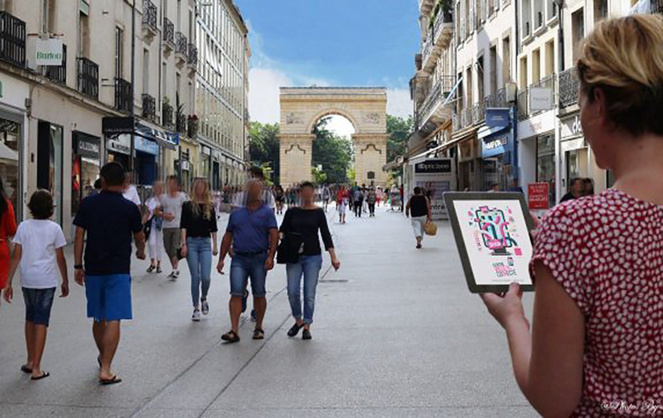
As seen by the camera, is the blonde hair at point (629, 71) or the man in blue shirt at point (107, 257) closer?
the blonde hair at point (629, 71)

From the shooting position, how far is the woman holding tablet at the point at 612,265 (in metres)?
1.52

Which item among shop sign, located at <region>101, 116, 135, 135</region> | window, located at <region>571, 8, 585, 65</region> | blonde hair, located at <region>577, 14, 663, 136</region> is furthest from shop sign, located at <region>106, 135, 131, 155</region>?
blonde hair, located at <region>577, 14, 663, 136</region>

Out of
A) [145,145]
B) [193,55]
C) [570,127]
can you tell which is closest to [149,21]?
[145,145]

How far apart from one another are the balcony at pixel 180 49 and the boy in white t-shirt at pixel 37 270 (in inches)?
1231

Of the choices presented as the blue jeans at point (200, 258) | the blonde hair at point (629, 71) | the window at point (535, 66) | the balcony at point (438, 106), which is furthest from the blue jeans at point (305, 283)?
the balcony at point (438, 106)

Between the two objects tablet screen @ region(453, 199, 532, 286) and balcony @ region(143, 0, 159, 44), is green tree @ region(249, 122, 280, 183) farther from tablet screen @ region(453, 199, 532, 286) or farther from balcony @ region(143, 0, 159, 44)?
tablet screen @ region(453, 199, 532, 286)

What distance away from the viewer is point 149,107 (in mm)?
30859

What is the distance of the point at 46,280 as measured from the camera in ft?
20.8

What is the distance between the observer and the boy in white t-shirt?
6.27m

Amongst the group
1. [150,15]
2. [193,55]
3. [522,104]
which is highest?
[193,55]

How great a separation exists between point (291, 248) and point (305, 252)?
18cm

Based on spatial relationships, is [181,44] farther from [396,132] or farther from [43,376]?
[396,132]

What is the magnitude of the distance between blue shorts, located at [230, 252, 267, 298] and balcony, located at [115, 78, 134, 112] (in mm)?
19811

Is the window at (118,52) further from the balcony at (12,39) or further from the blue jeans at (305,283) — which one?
the blue jeans at (305,283)
